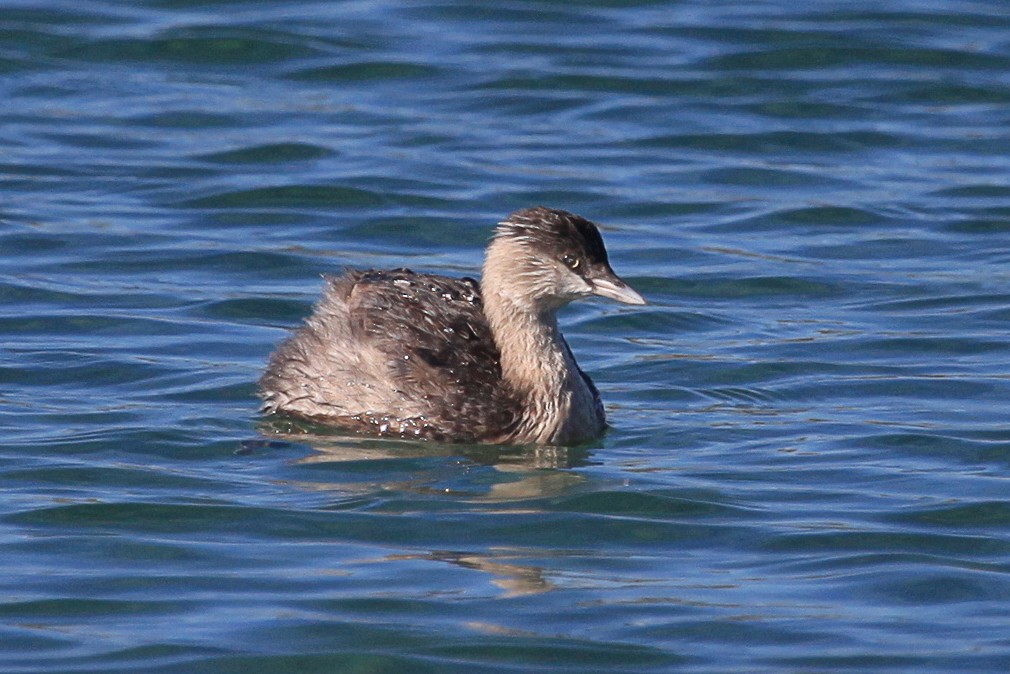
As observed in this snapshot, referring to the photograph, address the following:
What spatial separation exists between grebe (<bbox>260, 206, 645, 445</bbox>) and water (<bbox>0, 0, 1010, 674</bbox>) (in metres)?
0.22

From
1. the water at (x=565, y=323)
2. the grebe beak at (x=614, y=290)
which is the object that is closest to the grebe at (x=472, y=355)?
the grebe beak at (x=614, y=290)

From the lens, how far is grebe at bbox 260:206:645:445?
1091 cm

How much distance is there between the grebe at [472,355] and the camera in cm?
1091

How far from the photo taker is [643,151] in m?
17.9

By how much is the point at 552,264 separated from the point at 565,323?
284 cm

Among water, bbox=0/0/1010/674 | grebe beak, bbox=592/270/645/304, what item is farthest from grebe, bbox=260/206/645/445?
water, bbox=0/0/1010/674

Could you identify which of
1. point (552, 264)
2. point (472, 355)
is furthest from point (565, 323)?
point (552, 264)

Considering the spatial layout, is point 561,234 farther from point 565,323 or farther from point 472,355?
point 565,323

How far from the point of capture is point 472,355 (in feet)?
36.7

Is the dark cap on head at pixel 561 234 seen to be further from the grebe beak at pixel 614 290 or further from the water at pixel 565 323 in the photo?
the water at pixel 565 323

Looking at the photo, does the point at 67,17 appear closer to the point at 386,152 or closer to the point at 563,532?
the point at 386,152

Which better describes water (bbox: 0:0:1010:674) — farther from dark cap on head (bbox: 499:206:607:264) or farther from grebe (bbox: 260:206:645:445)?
dark cap on head (bbox: 499:206:607:264)

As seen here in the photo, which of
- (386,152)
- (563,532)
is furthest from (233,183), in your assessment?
(563,532)

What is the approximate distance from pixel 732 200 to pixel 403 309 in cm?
601
